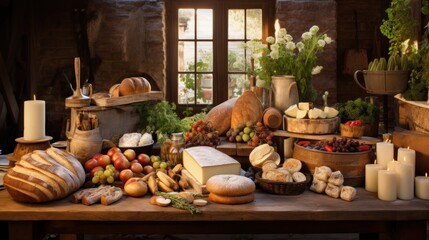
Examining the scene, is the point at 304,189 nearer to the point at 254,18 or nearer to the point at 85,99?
the point at 85,99

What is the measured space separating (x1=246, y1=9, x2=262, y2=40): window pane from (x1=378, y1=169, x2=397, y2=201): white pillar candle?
487cm

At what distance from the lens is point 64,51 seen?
23.0ft

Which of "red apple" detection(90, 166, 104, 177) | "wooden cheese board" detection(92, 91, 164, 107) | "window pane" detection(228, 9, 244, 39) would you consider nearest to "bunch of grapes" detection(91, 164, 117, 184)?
"red apple" detection(90, 166, 104, 177)

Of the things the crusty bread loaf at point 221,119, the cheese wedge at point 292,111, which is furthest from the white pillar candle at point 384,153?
the crusty bread loaf at point 221,119

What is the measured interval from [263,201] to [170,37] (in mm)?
4970

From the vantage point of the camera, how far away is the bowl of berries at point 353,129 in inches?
117

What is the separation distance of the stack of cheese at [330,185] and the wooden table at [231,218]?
4cm

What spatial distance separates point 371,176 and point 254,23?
481 cm

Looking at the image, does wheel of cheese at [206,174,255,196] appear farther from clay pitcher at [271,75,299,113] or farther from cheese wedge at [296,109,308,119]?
clay pitcher at [271,75,299,113]

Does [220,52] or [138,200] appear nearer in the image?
[138,200]

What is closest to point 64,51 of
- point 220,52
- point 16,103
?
point 16,103

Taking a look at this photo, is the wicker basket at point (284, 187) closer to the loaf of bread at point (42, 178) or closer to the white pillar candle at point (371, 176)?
the white pillar candle at point (371, 176)

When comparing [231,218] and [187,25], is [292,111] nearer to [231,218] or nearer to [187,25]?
[231,218]

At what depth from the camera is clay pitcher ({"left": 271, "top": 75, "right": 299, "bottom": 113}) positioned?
3.50m
